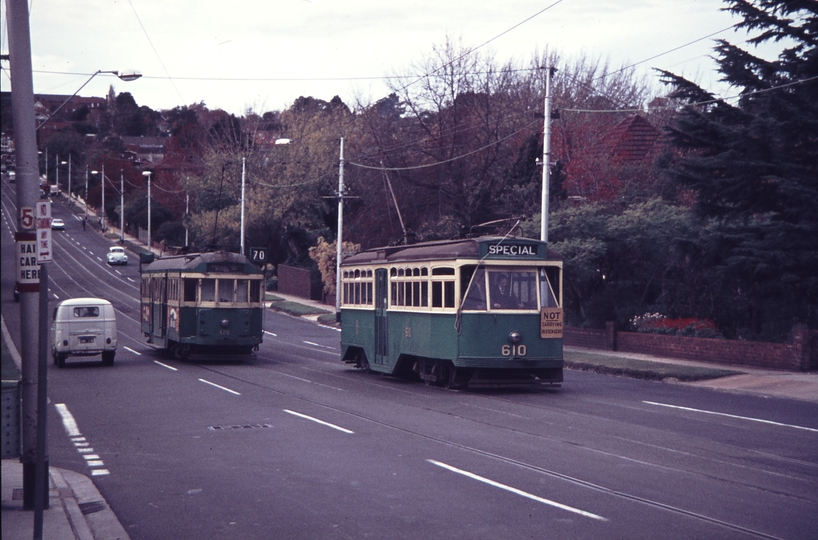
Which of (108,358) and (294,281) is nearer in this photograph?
(108,358)

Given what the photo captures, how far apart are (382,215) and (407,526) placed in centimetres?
4846

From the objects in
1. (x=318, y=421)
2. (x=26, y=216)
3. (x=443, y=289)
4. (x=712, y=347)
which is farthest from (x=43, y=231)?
(x=712, y=347)

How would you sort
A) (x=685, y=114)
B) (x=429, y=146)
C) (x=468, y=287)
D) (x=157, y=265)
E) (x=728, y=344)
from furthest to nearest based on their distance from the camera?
(x=429, y=146) < (x=157, y=265) < (x=685, y=114) < (x=728, y=344) < (x=468, y=287)

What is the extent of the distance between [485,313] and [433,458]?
7865mm

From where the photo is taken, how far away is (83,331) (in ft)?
87.6

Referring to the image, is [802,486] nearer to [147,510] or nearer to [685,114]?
[147,510]

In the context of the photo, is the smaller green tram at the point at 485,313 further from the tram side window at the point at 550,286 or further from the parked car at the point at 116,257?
the parked car at the point at 116,257

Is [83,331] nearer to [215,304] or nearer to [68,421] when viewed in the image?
[215,304]

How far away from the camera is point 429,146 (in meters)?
52.2

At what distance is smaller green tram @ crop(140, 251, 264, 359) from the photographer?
90.4ft

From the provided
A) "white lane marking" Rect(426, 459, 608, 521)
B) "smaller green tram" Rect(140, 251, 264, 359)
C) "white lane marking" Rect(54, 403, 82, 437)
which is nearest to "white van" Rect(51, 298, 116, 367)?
"smaller green tram" Rect(140, 251, 264, 359)

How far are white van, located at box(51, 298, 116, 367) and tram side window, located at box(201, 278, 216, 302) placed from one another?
271 centimetres

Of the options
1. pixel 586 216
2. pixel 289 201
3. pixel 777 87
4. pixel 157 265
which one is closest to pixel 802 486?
pixel 777 87

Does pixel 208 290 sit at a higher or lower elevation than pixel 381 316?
higher
